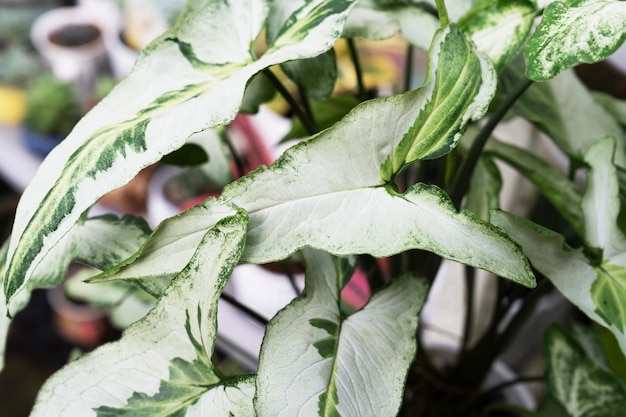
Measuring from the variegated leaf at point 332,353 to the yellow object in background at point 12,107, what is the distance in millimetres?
1088

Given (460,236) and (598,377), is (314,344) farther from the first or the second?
(598,377)

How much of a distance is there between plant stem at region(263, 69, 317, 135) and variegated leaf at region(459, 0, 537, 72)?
131mm

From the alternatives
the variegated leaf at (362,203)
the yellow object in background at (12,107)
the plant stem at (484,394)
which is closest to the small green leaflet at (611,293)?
the variegated leaf at (362,203)

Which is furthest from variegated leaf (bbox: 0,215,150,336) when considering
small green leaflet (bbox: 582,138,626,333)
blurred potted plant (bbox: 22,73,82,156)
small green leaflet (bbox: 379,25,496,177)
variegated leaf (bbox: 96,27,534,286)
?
blurred potted plant (bbox: 22,73,82,156)

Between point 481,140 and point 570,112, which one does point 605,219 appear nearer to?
point 481,140

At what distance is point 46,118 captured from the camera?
4.20ft

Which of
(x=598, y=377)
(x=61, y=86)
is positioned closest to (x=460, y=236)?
(x=598, y=377)

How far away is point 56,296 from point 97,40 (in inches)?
20.7

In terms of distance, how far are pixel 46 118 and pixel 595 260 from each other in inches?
42.5

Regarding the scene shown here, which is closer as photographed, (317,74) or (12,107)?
(317,74)

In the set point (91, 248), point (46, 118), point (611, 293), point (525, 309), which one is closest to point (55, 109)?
point (46, 118)

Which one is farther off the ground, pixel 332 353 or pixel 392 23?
pixel 392 23

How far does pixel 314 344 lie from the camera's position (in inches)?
15.8

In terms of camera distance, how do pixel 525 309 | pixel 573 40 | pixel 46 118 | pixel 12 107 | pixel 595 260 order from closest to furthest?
pixel 573 40 < pixel 595 260 < pixel 525 309 < pixel 46 118 < pixel 12 107
